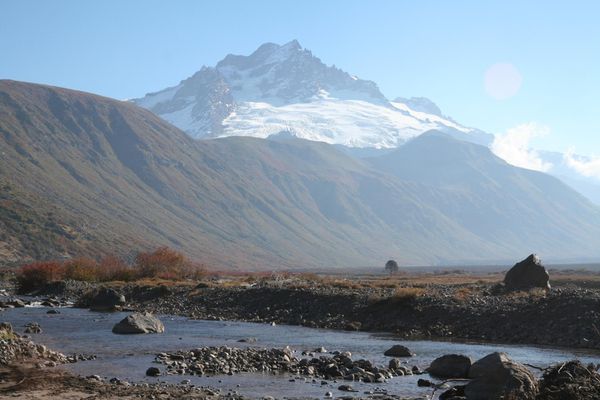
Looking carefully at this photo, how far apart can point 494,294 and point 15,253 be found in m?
138

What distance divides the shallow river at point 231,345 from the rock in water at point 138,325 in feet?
2.80

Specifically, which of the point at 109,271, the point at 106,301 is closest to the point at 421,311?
the point at 106,301

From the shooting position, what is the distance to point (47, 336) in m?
44.0

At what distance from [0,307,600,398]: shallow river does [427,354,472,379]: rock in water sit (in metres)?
1.18

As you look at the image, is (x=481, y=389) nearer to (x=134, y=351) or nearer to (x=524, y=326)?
(x=134, y=351)

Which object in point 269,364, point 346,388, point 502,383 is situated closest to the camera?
point 502,383

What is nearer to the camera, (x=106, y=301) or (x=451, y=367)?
(x=451, y=367)

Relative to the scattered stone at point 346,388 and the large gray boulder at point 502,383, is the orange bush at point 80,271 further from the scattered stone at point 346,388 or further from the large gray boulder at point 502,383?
the large gray boulder at point 502,383

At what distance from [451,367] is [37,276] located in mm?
78396

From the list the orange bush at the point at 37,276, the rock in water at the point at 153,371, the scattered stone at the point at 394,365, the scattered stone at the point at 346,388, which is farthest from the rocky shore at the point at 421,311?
the orange bush at the point at 37,276

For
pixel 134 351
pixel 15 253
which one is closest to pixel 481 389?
pixel 134 351

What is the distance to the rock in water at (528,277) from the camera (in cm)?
6388

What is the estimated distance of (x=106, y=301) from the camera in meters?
69.2

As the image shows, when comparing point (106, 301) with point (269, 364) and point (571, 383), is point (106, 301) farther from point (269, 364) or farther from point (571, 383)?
point (571, 383)
